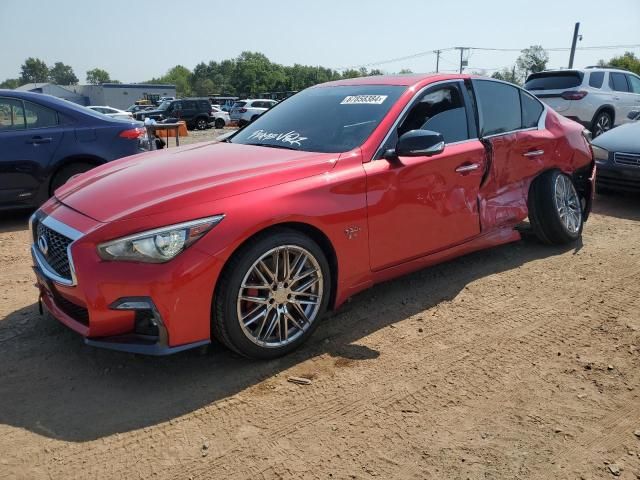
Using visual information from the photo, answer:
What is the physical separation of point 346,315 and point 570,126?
311 centimetres

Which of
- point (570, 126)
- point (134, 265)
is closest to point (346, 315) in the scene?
point (134, 265)

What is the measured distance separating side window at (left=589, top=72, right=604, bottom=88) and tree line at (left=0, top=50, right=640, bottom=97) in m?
49.4

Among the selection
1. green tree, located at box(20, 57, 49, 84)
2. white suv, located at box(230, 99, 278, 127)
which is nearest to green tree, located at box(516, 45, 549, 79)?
white suv, located at box(230, 99, 278, 127)

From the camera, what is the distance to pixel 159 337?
2594mm

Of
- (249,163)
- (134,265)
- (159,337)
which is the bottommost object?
(159,337)

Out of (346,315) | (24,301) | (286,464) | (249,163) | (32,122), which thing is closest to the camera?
(286,464)

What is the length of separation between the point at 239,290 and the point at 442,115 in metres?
2.16

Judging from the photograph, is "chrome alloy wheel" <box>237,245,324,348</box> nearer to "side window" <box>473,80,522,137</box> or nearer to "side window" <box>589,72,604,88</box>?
"side window" <box>473,80,522,137</box>

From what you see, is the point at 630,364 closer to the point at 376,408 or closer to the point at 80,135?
the point at 376,408

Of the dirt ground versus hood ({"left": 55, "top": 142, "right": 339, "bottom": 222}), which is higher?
hood ({"left": 55, "top": 142, "right": 339, "bottom": 222})

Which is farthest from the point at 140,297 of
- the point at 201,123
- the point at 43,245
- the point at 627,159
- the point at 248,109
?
the point at 248,109

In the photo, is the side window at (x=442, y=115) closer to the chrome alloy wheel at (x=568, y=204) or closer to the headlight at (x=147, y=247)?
the chrome alloy wheel at (x=568, y=204)

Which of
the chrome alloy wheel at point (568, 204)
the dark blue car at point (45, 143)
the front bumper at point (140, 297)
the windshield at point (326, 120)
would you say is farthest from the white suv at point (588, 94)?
the front bumper at point (140, 297)

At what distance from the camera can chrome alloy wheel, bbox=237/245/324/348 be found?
2.82 metres
